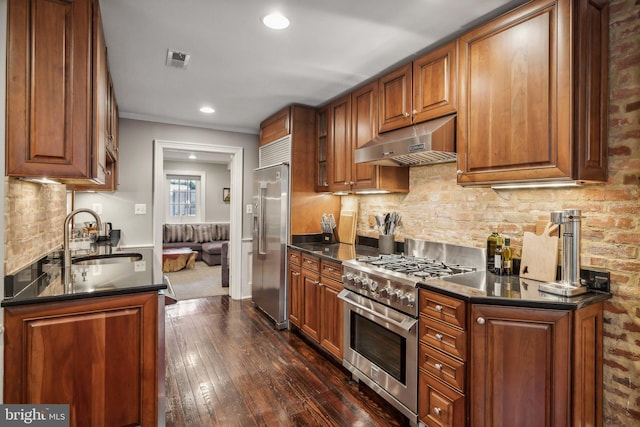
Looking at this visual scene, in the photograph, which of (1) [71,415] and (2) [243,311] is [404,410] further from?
(2) [243,311]

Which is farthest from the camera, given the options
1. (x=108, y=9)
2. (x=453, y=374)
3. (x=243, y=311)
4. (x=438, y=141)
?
(x=243, y=311)

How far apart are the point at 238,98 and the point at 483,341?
303cm

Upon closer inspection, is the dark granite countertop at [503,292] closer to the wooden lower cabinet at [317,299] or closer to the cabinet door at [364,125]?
the wooden lower cabinet at [317,299]

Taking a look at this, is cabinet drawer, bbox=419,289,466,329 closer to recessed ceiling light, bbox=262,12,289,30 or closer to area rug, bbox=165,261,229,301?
recessed ceiling light, bbox=262,12,289,30

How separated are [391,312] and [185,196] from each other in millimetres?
7272

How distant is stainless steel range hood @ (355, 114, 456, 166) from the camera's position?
7.09ft

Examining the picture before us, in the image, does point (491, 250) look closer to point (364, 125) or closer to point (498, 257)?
point (498, 257)

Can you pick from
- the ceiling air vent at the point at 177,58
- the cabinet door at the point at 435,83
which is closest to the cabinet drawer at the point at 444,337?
the cabinet door at the point at 435,83

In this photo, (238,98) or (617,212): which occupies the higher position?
(238,98)

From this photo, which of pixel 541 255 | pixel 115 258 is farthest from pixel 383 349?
pixel 115 258

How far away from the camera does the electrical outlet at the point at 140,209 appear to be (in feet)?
13.5

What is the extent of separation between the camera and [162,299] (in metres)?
1.82

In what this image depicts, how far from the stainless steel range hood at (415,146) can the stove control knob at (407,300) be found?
919 millimetres

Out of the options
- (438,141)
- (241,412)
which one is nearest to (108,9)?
(438,141)
